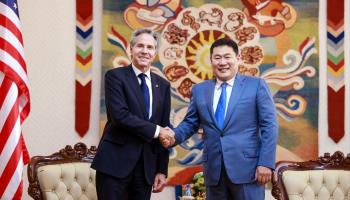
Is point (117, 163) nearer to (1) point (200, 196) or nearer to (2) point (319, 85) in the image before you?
(1) point (200, 196)

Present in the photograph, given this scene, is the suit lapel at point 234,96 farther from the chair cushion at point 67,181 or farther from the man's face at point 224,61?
the chair cushion at point 67,181

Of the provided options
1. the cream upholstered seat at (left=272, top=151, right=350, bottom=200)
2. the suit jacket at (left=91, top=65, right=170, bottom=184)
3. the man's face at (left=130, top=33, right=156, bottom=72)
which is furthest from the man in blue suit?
the cream upholstered seat at (left=272, top=151, right=350, bottom=200)

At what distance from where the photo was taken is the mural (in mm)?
4367

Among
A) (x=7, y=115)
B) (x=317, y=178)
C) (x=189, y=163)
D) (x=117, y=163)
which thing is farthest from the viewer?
(x=189, y=163)

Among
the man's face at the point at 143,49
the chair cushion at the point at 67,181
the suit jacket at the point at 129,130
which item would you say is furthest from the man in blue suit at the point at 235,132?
the chair cushion at the point at 67,181

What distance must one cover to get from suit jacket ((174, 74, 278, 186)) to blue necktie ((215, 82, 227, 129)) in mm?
28

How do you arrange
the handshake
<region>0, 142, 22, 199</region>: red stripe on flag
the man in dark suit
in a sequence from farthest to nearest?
<region>0, 142, 22, 199</region>: red stripe on flag
the handshake
the man in dark suit

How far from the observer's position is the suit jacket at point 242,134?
9.80 ft

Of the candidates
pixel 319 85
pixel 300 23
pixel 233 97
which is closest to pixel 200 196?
pixel 233 97

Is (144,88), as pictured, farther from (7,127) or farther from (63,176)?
(63,176)

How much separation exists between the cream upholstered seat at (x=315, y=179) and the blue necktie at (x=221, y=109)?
0.77m

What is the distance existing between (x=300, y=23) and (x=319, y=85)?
56 centimetres

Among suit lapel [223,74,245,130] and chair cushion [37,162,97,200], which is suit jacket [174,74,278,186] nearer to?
suit lapel [223,74,245,130]

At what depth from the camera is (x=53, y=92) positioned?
4.35 meters
